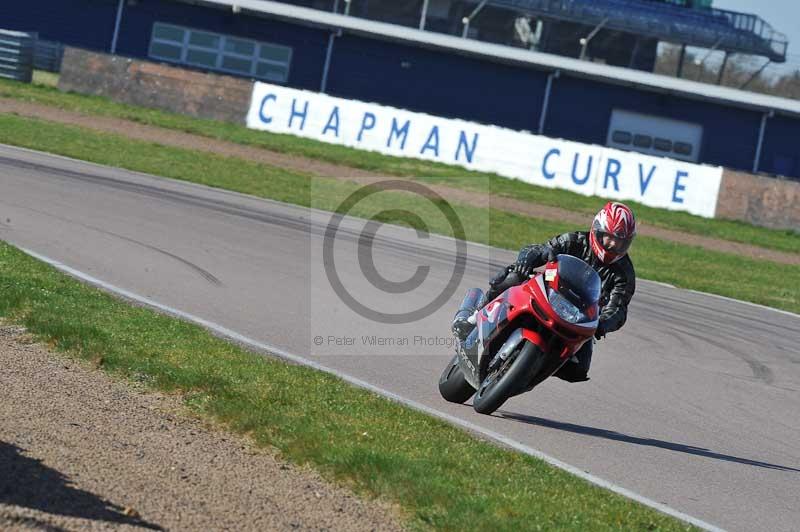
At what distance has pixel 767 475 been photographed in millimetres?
7445

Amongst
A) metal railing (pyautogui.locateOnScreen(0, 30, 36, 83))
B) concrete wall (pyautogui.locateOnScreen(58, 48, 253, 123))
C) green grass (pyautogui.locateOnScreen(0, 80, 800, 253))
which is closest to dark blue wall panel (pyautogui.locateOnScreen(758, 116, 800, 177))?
green grass (pyautogui.locateOnScreen(0, 80, 800, 253))

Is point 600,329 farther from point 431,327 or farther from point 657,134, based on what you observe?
point 657,134

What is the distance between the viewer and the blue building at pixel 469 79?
1639 inches

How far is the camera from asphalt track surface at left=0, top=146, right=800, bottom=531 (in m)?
7.52

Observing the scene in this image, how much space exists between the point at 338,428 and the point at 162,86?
2600 cm

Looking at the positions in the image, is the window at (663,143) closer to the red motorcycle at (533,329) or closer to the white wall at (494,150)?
the white wall at (494,150)

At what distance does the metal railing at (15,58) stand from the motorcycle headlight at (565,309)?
29.9 m

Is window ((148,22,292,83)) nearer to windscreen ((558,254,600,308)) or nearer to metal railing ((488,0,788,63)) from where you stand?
metal railing ((488,0,788,63))

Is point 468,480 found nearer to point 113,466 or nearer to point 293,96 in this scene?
point 113,466

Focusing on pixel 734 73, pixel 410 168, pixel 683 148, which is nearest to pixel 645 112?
pixel 683 148

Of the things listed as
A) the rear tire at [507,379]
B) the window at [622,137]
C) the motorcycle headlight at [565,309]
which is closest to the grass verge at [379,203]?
the rear tire at [507,379]

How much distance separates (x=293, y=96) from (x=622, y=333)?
18.5 metres

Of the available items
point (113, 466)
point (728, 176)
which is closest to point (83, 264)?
point (113, 466)

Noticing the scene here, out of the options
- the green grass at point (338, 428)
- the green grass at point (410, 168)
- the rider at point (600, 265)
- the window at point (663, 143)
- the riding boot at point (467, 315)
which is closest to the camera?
the green grass at point (338, 428)
